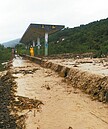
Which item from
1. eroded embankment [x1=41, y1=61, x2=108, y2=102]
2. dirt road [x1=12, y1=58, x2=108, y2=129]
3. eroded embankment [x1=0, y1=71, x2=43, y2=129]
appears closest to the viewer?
dirt road [x1=12, y1=58, x2=108, y2=129]

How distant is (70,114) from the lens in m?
7.07

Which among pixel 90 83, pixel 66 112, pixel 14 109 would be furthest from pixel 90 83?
pixel 14 109

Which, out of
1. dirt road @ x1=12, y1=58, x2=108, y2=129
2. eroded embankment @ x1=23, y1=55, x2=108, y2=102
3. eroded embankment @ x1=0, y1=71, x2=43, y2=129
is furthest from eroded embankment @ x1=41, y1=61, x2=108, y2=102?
eroded embankment @ x1=0, y1=71, x2=43, y2=129

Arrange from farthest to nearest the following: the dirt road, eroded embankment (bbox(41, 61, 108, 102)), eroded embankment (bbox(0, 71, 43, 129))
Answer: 1. eroded embankment (bbox(41, 61, 108, 102))
2. eroded embankment (bbox(0, 71, 43, 129))
3. the dirt road

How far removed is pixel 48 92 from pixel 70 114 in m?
3.48

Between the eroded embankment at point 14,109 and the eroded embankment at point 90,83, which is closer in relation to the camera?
the eroded embankment at point 14,109

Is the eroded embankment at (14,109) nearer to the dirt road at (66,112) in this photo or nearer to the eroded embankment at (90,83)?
the dirt road at (66,112)

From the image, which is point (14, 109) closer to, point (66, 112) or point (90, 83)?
point (66, 112)

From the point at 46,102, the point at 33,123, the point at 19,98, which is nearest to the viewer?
the point at 33,123

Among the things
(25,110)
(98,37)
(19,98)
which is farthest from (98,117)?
(98,37)

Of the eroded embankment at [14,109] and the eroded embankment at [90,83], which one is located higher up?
the eroded embankment at [90,83]

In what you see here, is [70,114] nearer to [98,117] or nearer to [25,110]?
[98,117]

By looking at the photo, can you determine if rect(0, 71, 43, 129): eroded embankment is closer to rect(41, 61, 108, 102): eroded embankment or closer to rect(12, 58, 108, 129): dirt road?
rect(12, 58, 108, 129): dirt road

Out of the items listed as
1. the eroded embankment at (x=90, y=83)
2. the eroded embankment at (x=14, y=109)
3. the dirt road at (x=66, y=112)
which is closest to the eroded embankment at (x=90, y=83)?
the eroded embankment at (x=90, y=83)
